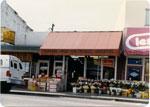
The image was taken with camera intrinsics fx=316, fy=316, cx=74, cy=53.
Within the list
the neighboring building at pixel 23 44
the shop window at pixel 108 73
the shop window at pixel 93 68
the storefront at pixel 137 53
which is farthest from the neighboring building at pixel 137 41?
the neighboring building at pixel 23 44

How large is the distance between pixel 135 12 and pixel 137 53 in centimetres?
546

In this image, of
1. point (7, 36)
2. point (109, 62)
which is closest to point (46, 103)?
point (109, 62)

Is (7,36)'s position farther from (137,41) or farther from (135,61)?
(137,41)

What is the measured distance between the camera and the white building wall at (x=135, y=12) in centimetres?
2491

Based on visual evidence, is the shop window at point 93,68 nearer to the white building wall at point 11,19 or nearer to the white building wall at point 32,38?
the white building wall at point 32,38

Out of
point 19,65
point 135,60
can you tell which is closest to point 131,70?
point 135,60

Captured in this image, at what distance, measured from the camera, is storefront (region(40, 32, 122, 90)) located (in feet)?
69.1

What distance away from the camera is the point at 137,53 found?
68.3 feet

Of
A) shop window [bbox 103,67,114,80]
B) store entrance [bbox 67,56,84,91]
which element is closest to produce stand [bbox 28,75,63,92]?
store entrance [bbox 67,56,84,91]

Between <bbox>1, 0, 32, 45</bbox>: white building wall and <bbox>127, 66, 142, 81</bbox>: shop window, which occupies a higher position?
<bbox>1, 0, 32, 45</bbox>: white building wall

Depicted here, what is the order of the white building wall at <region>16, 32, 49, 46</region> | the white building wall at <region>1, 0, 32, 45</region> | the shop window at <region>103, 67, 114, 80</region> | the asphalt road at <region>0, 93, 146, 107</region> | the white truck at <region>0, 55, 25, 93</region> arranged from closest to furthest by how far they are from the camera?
the asphalt road at <region>0, 93, 146, 107</region> → the white truck at <region>0, 55, 25, 93</region> → the shop window at <region>103, 67, 114, 80</region> → the white building wall at <region>16, 32, 49, 46</region> → the white building wall at <region>1, 0, 32, 45</region>

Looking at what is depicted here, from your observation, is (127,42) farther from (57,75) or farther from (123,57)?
(57,75)

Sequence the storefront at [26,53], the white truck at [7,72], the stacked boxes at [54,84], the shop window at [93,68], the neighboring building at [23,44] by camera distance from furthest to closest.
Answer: the neighboring building at [23,44] → the storefront at [26,53] → the shop window at [93,68] → the stacked boxes at [54,84] → the white truck at [7,72]

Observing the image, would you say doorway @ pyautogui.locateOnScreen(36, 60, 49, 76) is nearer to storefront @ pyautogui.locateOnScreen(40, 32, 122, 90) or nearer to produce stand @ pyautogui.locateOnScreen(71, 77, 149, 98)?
storefront @ pyautogui.locateOnScreen(40, 32, 122, 90)
